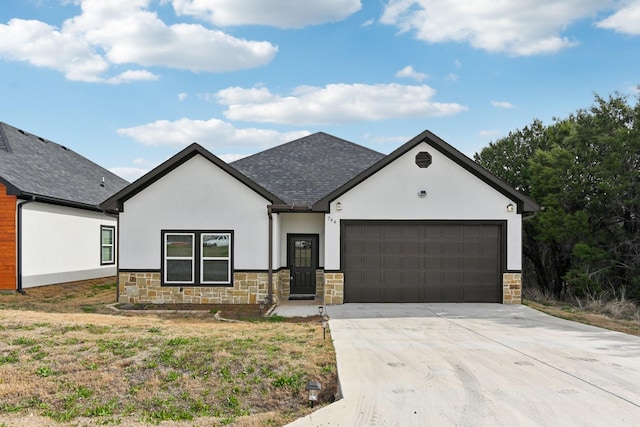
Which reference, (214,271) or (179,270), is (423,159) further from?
(179,270)

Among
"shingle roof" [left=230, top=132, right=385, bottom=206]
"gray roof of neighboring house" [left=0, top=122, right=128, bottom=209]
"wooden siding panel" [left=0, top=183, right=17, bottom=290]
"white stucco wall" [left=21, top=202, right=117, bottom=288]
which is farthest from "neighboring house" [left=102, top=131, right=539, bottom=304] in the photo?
"gray roof of neighboring house" [left=0, top=122, right=128, bottom=209]

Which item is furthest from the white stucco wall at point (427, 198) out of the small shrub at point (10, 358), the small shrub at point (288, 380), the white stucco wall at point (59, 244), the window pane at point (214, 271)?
the white stucco wall at point (59, 244)

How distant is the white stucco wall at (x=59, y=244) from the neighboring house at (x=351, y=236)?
405cm

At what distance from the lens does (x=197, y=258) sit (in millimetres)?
14945

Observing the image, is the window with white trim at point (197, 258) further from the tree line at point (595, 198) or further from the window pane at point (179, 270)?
the tree line at point (595, 198)

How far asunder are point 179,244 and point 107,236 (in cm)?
881

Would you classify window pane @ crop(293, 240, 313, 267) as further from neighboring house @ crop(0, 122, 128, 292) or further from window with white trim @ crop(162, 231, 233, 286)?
neighboring house @ crop(0, 122, 128, 292)

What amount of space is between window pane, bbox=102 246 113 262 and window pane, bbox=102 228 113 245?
22cm

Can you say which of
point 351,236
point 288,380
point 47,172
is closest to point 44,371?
point 288,380

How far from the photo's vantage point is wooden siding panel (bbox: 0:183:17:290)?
16.1 metres

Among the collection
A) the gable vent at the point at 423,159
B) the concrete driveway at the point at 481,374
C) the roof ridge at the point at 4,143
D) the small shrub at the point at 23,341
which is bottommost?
the concrete driveway at the point at 481,374

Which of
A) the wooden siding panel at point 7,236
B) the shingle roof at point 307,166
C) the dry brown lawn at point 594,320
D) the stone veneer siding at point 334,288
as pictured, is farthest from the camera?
the shingle roof at point 307,166

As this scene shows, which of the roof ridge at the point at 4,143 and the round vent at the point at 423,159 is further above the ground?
the roof ridge at the point at 4,143

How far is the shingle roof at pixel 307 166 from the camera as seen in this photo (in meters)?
17.3
